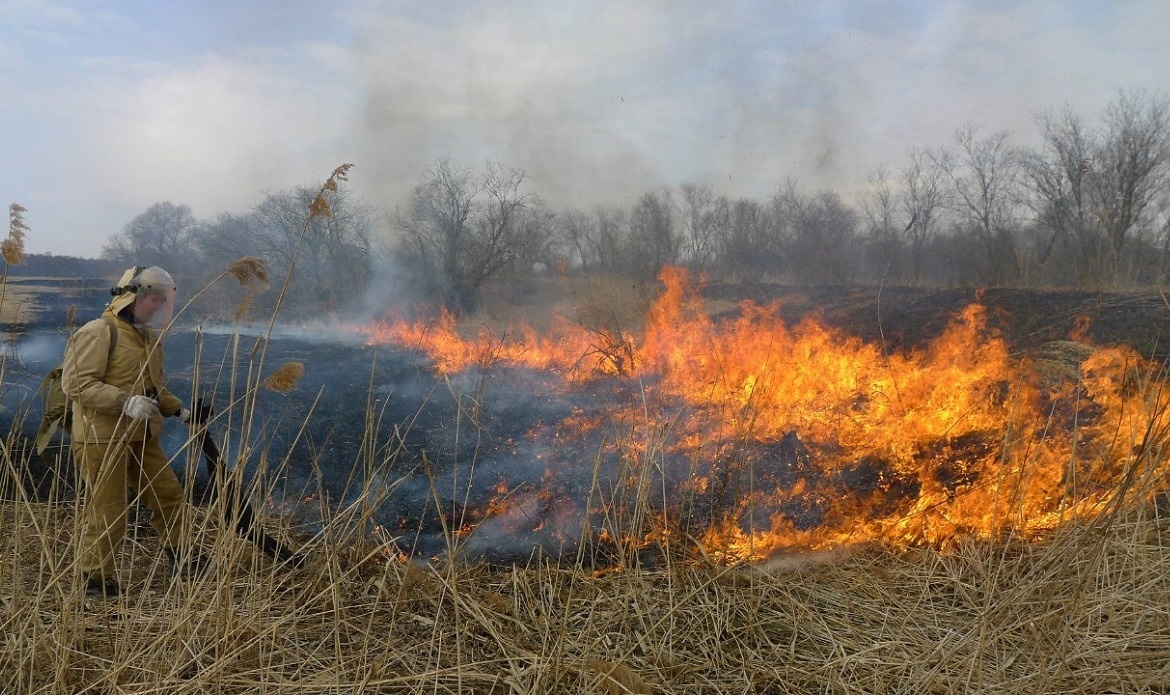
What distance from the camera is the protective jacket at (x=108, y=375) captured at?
315 centimetres

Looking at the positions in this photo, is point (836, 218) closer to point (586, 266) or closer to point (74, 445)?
point (586, 266)

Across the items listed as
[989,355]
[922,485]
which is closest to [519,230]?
[989,355]

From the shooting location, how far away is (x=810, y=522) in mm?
4164

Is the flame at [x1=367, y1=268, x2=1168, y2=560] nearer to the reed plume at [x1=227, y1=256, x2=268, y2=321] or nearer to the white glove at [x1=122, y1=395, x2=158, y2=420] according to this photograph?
the reed plume at [x1=227, y1=256, x2=268, y2=321]

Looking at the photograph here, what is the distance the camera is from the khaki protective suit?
3154mm

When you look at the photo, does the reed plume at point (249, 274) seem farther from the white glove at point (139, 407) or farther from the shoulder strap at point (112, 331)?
the shoulder strap at point (112, 331)

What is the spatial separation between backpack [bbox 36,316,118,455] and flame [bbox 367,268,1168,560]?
265 centimetres

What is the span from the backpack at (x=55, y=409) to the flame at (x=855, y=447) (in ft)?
8.69

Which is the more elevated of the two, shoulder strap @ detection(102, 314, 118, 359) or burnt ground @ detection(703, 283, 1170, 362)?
burnt ground @ detection(703, 283, 1170, 362)

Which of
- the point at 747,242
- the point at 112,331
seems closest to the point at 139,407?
the point at 112,331

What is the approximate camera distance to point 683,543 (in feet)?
11.9

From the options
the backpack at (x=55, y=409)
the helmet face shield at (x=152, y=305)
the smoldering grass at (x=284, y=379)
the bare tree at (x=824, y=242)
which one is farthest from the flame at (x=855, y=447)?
the bare tree at (x=824, y=242)

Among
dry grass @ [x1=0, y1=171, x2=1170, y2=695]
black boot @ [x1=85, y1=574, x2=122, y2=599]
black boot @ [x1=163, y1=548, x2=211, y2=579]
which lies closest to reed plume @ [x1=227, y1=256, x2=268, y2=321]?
dry grass @ [x1=0, y1=171, x2=1170, y2=695]

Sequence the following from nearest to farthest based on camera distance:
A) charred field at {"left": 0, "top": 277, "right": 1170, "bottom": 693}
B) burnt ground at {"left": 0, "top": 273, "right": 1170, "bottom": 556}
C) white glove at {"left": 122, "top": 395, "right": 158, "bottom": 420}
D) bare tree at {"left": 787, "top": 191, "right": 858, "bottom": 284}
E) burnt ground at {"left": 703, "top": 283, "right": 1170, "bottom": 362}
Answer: charred field at {"left": 0, "top": 277, "right": 1170, "bottom": 693}
white glove at {"left": 122, "top": 395, "right": 158, "bottom": 420}
burnt ground at {"left": 0, "top": 273, "right": 1170, "bottom": 556}
burnt ground at {"left": 703, "top": 283, "right": 1170, "bottom": 362}
bare tree at {"left": 787, "top": 191, "right": 858, "bottom": 284}
